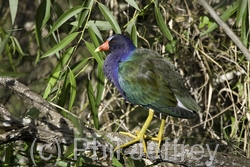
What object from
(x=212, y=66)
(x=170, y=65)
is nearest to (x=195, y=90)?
(x=212, y=66)

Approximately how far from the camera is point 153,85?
9.21 feet

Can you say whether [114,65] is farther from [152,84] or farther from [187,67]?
[187,67]

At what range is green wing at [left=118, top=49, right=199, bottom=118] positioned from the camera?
2799mm

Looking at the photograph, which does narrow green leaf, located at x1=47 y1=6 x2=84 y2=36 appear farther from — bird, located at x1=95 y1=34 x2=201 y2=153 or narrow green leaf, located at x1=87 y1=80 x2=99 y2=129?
narrow green leaf, located at x1=87 y1=80 x2=99 y2=129

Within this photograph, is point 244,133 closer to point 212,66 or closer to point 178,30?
point 212,66

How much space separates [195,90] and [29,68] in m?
1.37

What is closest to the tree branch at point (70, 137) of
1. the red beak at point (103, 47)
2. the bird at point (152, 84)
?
the bird at point (152, 84)

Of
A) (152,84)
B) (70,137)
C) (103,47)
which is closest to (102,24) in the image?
(103,47)

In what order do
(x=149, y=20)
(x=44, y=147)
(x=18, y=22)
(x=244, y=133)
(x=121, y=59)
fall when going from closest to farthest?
(x=44, y=147) < (x=121, y=59) < (x=244, y=133) < (x=149, y=20) < (x=18, y=22)

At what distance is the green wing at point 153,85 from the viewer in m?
2.80

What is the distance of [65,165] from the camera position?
9.09 ft

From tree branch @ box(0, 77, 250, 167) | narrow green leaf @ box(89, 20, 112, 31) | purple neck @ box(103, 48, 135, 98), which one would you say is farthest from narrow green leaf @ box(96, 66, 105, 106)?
tree branch @ box(0, 77, 250, 167)

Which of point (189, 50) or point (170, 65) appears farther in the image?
point (189, 50)

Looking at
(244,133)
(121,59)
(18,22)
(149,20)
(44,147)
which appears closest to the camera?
(44,147)
